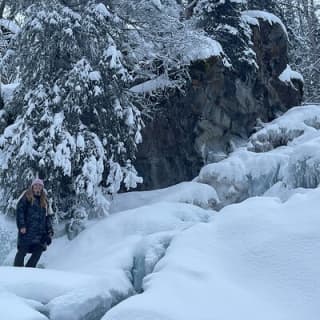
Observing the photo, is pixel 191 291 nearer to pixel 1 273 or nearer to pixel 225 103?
pixel 1 273

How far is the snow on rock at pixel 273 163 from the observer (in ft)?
33.9

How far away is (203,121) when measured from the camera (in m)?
13.6

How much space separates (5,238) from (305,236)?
628 cm

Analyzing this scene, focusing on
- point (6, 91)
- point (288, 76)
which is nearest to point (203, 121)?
point (288, 76)

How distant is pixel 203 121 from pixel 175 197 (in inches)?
132

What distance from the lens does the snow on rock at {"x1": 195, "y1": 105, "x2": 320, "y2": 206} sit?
10.3 meters

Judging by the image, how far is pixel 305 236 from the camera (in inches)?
206

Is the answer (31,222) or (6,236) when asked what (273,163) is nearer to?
(6,236)

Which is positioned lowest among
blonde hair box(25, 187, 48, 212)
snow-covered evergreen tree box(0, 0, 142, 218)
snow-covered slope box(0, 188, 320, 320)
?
snow-covered slope box(0, 188, 320, 320)

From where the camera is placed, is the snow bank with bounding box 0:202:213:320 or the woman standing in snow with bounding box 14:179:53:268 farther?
the woman standing in snow with bounding box 14:179:53:268

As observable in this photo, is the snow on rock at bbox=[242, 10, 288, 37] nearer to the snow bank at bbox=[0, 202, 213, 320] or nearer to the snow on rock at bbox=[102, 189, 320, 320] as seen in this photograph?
the snow bank at bbox=[0, 202, 213, 320]

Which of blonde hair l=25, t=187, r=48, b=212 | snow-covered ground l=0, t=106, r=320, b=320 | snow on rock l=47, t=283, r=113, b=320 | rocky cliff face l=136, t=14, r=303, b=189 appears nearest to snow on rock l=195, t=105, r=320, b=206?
rocky cliff face l=136, t=14, r=303, b=189

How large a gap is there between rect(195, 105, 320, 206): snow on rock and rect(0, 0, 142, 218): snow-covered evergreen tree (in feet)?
7.38

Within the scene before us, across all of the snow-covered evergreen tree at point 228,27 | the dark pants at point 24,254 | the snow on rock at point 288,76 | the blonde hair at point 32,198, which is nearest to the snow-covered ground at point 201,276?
the dark pants at point 24,254
